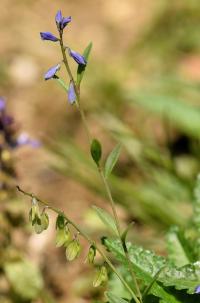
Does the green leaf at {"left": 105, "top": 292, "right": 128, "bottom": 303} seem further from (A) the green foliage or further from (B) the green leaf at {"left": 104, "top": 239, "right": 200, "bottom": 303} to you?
(A) the green foliage

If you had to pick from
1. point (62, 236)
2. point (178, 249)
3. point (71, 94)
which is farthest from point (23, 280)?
point (71, 94)

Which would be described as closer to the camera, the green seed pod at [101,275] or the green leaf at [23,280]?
the green seed pod at [101,275]

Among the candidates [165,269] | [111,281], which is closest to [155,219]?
[111,281]

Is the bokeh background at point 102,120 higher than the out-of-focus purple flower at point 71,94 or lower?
higher

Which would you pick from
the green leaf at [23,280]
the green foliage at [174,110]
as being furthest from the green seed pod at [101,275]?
the green foliage at [174,110]

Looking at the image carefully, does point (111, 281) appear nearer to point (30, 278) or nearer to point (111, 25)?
point (30, 278)

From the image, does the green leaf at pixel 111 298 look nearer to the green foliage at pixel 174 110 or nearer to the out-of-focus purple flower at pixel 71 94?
the out-of-focus purple flower at pixel 71 94

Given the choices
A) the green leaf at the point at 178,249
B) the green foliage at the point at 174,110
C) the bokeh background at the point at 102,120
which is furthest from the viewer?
the green foliage at the point at 174,110

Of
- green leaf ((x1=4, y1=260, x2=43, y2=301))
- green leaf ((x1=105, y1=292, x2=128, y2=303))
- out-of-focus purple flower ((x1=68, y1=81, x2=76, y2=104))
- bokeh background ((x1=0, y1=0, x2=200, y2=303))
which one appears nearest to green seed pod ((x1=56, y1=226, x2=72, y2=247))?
green leaf ((x1=105, y1=292, x2=128, y2=303))
